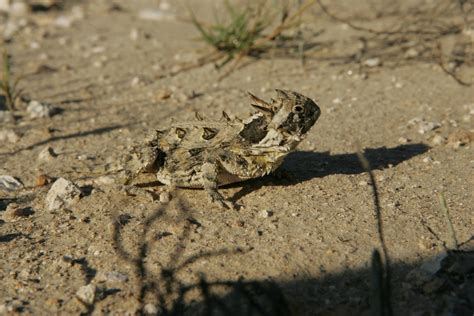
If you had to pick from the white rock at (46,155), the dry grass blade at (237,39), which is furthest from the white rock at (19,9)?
the white rock at (46,155)

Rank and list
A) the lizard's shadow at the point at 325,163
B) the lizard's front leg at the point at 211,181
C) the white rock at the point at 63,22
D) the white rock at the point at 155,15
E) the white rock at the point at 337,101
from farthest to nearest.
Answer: the white rock at the point at 155,15
the white rock at the point at 63,22
the white rock at the point at 337,101
the lizard's shadow at the point at 325,163
the lizard's front leg at the point at 211,181

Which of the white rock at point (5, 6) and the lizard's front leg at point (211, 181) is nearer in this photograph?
the lizard's front leg at point (211, 181)

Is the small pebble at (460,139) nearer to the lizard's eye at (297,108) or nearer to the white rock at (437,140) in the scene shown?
the white rock at (437,140)

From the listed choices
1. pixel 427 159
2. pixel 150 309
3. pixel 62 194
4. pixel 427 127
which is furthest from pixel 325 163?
pixel 150 309

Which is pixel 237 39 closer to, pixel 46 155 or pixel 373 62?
pixel 373 62

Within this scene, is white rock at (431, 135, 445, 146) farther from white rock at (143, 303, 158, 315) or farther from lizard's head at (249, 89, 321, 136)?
white rock at (143, 303, 158, 315)

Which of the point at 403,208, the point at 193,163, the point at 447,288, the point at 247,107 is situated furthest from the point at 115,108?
the point at 447,288

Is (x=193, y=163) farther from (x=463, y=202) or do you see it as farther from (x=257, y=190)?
(x=463, y=202)
